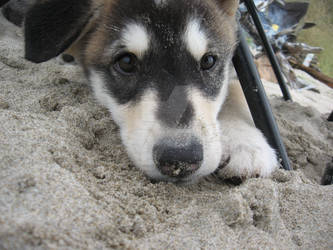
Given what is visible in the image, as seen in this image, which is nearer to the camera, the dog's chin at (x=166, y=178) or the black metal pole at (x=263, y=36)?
the dog's chin at (x=166, y=178)

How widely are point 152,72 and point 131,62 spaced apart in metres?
0.19

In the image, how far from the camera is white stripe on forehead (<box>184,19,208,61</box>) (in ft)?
5.99

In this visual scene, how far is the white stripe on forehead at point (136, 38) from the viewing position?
1.80m

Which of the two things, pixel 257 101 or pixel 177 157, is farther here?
pixel 257 101

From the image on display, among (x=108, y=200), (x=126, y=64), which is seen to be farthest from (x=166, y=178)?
(x=126, y=64)

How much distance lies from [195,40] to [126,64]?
0.46 meters

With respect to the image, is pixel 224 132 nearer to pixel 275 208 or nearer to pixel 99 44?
pixel 275 208

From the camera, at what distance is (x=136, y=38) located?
182cm

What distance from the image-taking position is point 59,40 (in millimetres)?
1972

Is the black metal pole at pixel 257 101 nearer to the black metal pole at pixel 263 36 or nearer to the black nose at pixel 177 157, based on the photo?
the black metal pole at pixel 263 36

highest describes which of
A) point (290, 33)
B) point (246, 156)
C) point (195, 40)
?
point (195, 40)

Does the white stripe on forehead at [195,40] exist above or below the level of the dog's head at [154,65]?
above

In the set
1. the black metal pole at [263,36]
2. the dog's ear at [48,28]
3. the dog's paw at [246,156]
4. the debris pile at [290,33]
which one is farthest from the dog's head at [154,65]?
the debris pile at [290,33]

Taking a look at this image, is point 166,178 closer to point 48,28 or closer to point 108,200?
point 108,200
